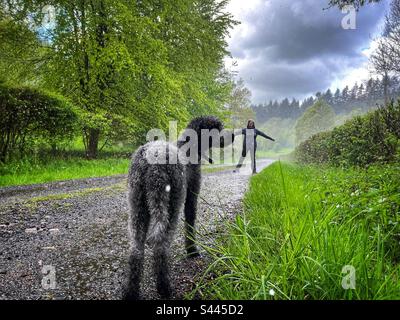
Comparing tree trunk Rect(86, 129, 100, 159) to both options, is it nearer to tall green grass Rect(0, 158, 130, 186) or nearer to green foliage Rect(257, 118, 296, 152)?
tall green grass Rect(0, 158, 130, 186)

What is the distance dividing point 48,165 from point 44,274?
917 cm

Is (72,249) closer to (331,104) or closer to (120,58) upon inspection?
(120,58)

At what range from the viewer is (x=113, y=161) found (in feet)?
48.4

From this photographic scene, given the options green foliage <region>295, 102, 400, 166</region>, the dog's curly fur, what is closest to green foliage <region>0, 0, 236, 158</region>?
green foliage <region>295, 102, 400, 166</region>

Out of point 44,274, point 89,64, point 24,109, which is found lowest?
point 44,274

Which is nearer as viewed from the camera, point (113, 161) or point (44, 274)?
point (44, 274)

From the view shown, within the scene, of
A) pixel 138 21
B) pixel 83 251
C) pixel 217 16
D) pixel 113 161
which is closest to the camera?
pixel 83 251

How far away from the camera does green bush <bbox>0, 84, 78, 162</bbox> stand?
964 cm

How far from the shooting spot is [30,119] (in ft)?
33.4

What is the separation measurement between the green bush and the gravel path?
437cm

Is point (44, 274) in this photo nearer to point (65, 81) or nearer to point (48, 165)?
point (48, 165)

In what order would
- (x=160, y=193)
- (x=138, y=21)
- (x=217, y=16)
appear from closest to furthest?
1. (x=160, y=193)
2. (x=138, y=21)
3. (x=217, y=16)

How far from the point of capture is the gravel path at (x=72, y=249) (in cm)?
257
